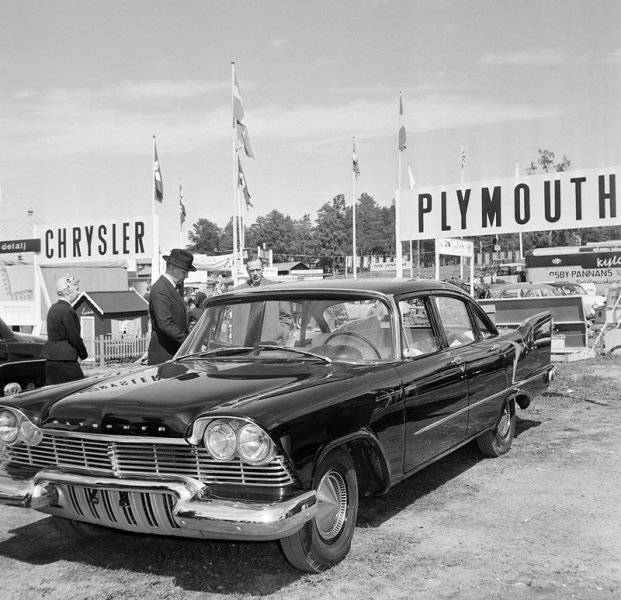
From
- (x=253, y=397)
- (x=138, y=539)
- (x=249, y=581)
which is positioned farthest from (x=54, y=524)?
(x=253, y=397)

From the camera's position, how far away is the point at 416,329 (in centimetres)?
536

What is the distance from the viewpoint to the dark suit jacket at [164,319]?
6.86 meters

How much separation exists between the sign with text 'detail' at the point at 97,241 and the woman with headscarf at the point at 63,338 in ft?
36.6

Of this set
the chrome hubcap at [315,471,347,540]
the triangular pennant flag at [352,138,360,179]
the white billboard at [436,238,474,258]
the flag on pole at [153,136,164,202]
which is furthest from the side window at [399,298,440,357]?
the triangular pennant flag at [352,138,360,179]

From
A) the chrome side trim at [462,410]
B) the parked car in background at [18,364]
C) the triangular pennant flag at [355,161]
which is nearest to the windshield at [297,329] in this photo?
the chrome side trim at [462,410]

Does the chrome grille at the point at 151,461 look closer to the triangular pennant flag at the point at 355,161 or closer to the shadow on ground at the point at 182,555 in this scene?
the shadow on ground at the point at 182,555

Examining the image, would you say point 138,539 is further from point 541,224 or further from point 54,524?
point 541,224

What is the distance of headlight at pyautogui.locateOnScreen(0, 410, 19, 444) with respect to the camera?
4281 mm

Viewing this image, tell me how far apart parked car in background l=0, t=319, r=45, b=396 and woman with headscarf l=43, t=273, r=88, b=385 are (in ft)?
7.70

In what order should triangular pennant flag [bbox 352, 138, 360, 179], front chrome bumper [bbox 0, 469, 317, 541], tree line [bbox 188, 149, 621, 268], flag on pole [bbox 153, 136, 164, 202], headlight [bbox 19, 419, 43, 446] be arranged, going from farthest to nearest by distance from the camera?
tree line [bbox 188, 149, 621, 268]
triangular pennant flag [bbox 352, 138, 360, 179]
flag on pole [bbox 153, 136, 164, 202]
headlight [bbox 19, 419, 43, 446]
front chrome bumper [bbox 0, 469, 317, 541]

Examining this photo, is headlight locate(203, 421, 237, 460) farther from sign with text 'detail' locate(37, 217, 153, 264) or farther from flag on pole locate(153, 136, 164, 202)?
flag on pole locate(153, 136, 164, 202)

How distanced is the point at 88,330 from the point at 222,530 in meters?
13.7

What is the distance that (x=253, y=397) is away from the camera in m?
3.89

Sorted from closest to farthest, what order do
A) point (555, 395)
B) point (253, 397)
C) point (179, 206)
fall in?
point (253, 397), point (555, 395), point (179, 206)
